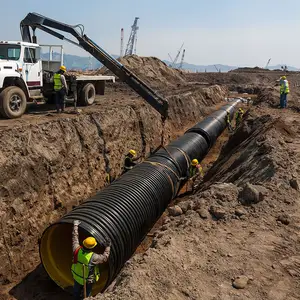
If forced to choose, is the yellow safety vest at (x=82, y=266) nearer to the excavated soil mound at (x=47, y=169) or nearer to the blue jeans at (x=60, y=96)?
the excavated soil mound at (x=47, y=169)

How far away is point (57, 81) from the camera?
11.2 meters

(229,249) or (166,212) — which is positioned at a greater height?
(229,249)

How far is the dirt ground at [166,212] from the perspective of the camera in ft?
12.9

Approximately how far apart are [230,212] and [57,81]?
8.27 metres

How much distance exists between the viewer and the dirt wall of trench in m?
7.81

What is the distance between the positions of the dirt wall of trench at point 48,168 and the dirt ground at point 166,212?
0.09 ft

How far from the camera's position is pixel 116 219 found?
6379 millimetres

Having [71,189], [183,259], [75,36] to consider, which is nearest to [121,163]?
[71,189]

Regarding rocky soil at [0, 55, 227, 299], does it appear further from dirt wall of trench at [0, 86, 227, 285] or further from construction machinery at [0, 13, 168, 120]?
construction machinery at [0, 13, 168, 120]

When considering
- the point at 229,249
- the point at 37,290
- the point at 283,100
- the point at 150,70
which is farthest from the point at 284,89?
the point at 150,70

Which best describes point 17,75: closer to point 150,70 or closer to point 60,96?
point 60,96

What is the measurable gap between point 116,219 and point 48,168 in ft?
12.2

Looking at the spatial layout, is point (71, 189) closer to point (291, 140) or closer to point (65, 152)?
point (65, 152)

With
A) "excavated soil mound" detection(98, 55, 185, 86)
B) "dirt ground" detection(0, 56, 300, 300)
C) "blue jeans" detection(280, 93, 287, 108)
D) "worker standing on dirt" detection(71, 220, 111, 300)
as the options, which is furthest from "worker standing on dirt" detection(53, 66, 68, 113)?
"excavated soil mound" detection(98, 55, 185, 86)
